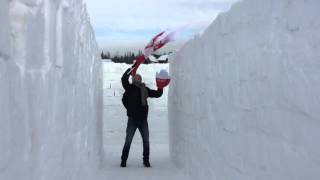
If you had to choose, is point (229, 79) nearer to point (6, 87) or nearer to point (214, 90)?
point (214, 90)

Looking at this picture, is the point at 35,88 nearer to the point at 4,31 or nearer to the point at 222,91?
the point at 4,31

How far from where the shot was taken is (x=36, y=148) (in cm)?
237

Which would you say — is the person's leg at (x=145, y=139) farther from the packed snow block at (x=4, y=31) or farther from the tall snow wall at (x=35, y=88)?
the packed snow block at (x=4, y=31)

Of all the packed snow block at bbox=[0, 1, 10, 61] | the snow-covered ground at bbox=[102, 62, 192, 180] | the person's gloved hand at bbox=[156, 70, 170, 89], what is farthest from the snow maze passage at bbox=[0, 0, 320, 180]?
the snow-covered ground at bbox=[102, 62, 192, 180]

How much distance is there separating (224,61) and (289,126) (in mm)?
1954

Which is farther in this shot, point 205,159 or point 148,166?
point 148,166

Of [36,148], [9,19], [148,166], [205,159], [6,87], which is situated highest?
[9,19]

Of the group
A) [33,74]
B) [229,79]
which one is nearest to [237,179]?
[229,79]

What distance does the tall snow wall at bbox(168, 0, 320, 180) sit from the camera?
256 cm

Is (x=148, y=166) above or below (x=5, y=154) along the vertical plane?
below

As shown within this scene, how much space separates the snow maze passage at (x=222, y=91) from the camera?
6.71ft

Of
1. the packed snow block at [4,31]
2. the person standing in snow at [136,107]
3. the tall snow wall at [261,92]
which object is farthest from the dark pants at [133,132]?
the packed snow block at [4,31]

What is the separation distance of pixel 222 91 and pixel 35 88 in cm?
272

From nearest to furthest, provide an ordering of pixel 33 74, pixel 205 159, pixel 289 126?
pixel 33 74 → pixel 289 126 → pixel 205 159
